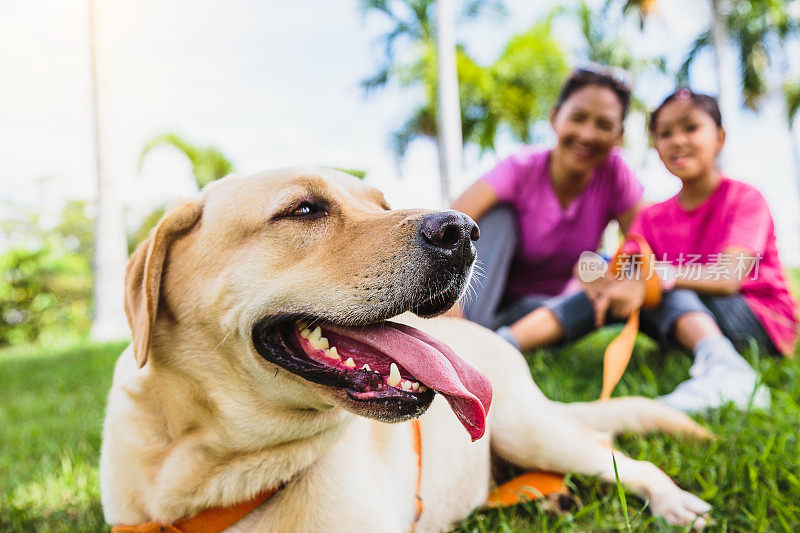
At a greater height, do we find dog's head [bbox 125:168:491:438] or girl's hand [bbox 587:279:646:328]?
dog's head [bbox 125:168:491:438]

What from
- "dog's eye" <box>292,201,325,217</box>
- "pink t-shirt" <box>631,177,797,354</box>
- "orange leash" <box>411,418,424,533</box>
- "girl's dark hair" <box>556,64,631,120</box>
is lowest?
"orange leash" <box>411,418,424,533</box>

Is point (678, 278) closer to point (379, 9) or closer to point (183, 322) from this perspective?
point (183, 322)

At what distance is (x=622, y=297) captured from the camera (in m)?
3.75

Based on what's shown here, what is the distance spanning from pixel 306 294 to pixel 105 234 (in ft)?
31.8

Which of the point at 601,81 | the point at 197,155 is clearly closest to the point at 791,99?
the point at 197,155

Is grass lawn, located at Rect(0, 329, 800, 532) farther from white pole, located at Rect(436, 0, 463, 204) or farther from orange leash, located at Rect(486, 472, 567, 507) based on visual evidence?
white pole, located at Rect(436, 0, 463, 204)

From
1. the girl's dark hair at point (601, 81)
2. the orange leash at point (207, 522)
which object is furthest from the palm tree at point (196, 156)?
the orange leash at point (207, 522)

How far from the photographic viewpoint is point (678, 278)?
3832 mm

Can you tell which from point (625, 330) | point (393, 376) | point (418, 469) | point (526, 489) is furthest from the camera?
point (625, 330)

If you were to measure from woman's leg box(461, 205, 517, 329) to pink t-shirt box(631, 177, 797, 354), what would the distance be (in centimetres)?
100

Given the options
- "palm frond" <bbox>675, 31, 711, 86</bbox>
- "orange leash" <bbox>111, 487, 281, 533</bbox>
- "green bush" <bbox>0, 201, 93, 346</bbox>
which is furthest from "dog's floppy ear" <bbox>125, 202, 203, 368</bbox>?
"palm frond" <bbox>675, 31, 711, 86</bbox>

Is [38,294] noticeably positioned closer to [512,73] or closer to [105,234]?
[105,234]

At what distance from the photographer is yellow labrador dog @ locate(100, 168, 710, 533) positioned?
5.11ft

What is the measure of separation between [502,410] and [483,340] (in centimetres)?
33
